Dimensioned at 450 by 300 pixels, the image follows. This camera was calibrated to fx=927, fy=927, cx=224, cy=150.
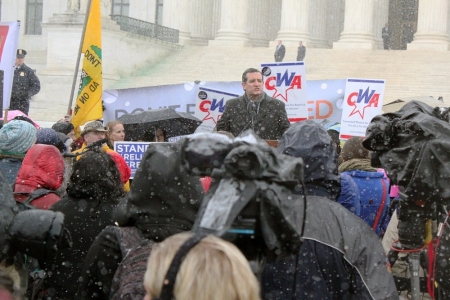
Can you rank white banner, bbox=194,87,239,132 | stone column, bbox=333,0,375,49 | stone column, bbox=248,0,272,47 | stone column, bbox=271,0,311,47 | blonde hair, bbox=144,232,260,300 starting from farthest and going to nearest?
stone column, bbox=248,0,272,47
stone column, bbox=271,0,311,47
stone column, bbox=333,0,375,49
white banner, bbox=194,87,239,132
blonde hair, bbox=144,232,260,300

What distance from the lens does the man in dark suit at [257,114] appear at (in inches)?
331

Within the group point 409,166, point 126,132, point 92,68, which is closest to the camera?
point 409,166

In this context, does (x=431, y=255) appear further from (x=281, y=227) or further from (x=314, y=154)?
(x=281, y=227)

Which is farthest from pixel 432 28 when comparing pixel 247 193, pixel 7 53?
pixel 247 193

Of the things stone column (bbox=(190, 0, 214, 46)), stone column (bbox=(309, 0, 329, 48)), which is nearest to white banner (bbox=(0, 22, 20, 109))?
stone column (bbox=(190, 0, 214, 46))

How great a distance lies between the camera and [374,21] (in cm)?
3800

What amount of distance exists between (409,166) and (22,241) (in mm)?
2060

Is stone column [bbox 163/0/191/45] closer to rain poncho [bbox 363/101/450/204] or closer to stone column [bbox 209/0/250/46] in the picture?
stone column [bbox 209/0/250/46]

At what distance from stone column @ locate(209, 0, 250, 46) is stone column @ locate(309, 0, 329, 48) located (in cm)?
291

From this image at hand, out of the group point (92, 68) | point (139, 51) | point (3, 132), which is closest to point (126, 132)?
point (92, 68)

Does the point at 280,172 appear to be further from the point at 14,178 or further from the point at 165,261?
the point at 14,178

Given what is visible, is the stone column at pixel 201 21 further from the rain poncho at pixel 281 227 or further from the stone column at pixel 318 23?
the rain poncho at pixel 281 227

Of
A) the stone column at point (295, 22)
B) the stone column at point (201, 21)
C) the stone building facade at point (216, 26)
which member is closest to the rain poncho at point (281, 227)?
the stone building facade at point (216, 26)

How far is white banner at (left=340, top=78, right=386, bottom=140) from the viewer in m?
12.1
